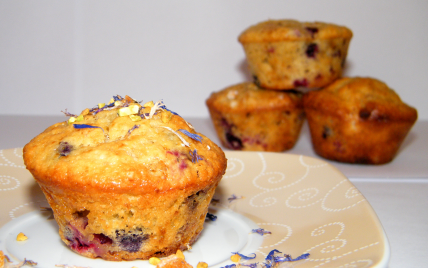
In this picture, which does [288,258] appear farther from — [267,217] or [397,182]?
[397,182]

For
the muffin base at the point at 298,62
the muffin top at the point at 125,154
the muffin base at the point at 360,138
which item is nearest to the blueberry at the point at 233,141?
the muffin base at the point at 298,62

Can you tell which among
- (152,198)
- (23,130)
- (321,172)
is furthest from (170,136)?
(23,130)

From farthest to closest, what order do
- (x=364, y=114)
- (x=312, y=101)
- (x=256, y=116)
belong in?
(x=256, y=116), (x=312, y=101), (x=364, y=114)

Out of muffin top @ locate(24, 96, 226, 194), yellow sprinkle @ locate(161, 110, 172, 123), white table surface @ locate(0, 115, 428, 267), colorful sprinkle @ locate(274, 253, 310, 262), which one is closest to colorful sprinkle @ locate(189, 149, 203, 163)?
muffin top @ locate(24, 96, 226, 194)

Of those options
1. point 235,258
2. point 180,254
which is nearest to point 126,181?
point 180,254

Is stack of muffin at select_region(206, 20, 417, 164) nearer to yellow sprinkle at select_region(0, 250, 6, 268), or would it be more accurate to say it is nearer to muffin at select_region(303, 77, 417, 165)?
muffin at select_region(303, 77, 417, 165)

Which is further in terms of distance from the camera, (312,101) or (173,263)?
(312,101)

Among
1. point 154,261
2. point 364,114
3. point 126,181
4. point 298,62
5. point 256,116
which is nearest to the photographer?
point 126,181

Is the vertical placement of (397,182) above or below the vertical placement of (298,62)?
below
